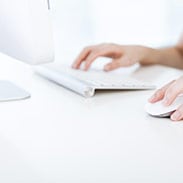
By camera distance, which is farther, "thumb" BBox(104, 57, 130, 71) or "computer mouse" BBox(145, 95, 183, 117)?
"thumb" BBox(104, 57, 130, 71)

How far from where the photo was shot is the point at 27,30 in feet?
2.58

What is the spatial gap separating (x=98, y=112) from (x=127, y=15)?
115cm

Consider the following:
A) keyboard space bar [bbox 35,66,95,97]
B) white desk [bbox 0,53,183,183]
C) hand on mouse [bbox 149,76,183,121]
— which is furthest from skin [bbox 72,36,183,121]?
hand on mouse [bbox 149,76,183,121]

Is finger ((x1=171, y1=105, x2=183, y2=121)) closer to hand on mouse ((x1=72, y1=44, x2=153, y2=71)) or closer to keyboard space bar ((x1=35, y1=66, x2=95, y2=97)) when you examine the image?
keyboard space bar ((x1=35, y1=66, x2=95, y2=97))

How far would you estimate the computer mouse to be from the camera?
73 centimetres

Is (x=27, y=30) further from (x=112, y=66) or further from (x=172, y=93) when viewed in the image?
(x=112, y=66)

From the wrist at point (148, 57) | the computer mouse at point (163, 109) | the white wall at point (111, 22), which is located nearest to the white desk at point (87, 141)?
the computer mouse at point (163, 109)

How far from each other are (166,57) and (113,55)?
0.88 feet

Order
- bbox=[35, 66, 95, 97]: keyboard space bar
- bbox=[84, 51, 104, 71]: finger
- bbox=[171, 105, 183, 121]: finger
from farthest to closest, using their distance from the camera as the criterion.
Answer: bbox=[84, 51, 104, 71]: finger < bbox=[35, 66, 95, 97]: keyboard space bar < bbox=[171, 105, 183, 121]: finger

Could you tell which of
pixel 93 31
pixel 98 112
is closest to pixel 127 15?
pixel 93 31

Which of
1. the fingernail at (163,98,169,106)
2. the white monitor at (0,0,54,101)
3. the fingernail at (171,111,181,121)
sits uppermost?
the white monitor at (0,0,54,101)

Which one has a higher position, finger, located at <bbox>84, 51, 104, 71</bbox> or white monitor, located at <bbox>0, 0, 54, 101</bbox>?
white monitor, located at <bbox>0, 0, 54, 101</bbox>

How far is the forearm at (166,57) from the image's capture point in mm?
1279

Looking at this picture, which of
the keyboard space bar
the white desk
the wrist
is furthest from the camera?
the wrist
